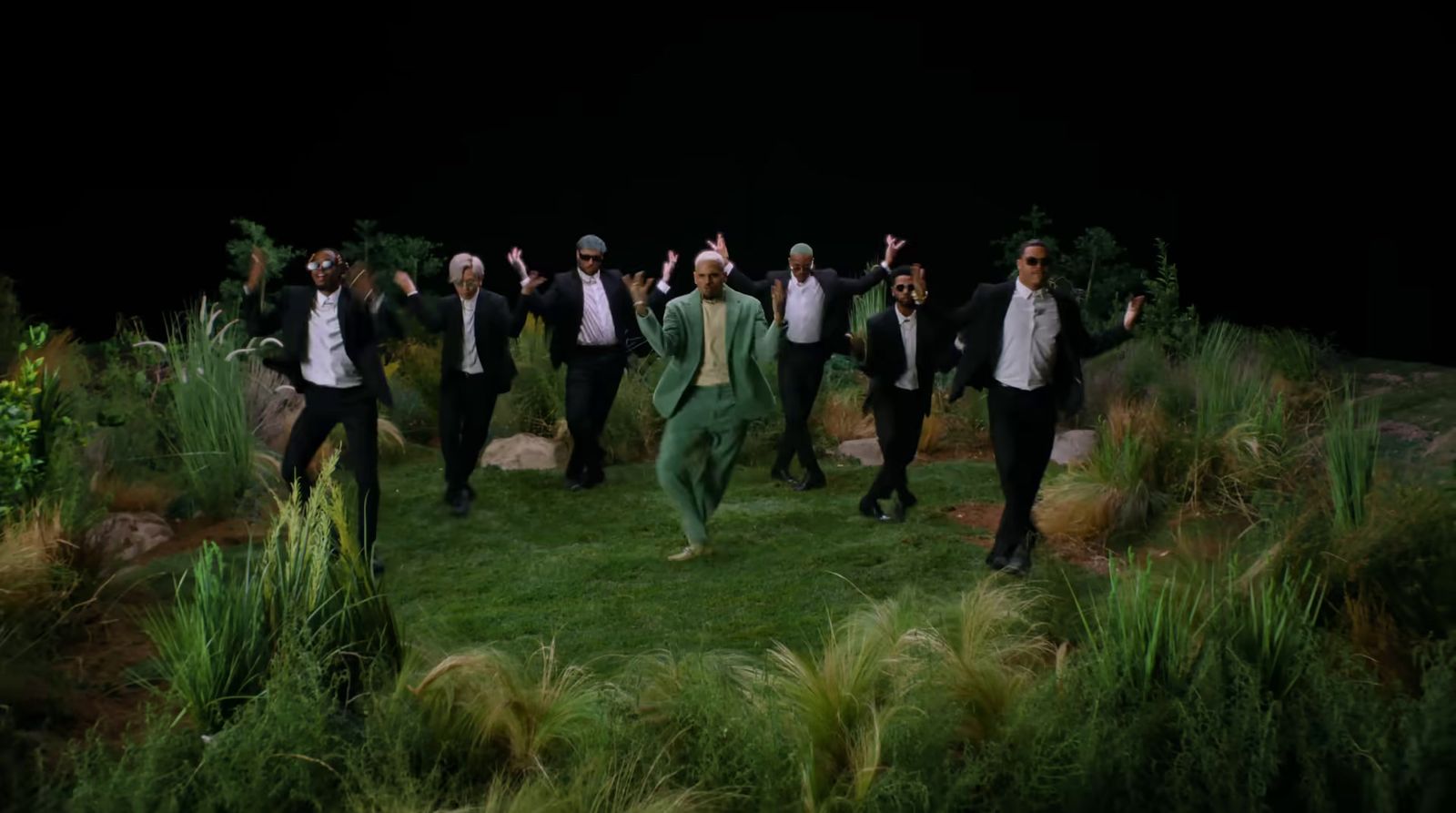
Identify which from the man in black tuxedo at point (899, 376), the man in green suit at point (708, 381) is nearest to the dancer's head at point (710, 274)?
the man in green suit at point (708, 381)

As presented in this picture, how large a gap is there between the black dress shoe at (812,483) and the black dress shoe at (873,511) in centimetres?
93

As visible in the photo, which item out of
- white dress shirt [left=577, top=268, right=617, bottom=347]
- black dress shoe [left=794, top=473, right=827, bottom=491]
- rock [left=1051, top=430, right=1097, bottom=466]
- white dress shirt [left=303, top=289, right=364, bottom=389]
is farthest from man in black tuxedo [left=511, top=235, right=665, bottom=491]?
rock [left=1051, top=430, right=1097, bottom=466]

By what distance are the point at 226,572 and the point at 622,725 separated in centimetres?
304

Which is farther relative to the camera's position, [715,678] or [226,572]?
[226,572]

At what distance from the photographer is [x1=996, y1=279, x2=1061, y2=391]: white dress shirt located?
6.43 metres

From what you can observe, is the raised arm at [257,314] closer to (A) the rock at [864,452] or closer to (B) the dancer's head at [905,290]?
(B) the dancer's head at [905,290]

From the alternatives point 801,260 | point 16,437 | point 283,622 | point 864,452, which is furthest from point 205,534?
point 864,452

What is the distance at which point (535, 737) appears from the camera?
14.4ft

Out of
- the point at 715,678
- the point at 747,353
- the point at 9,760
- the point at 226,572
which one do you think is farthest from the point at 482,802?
the point at 747,353

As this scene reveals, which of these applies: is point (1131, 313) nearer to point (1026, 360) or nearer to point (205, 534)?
point (1026, 360)

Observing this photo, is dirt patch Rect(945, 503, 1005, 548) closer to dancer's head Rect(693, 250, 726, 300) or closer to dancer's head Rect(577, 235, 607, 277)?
dancer's head Rect(693, 250, 726, 300)

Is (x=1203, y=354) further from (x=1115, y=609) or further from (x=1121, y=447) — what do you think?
(x=1115, y=609)

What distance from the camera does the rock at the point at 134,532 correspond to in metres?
7.11

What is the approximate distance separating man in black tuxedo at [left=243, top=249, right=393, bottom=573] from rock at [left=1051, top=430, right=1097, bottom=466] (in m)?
4.84
